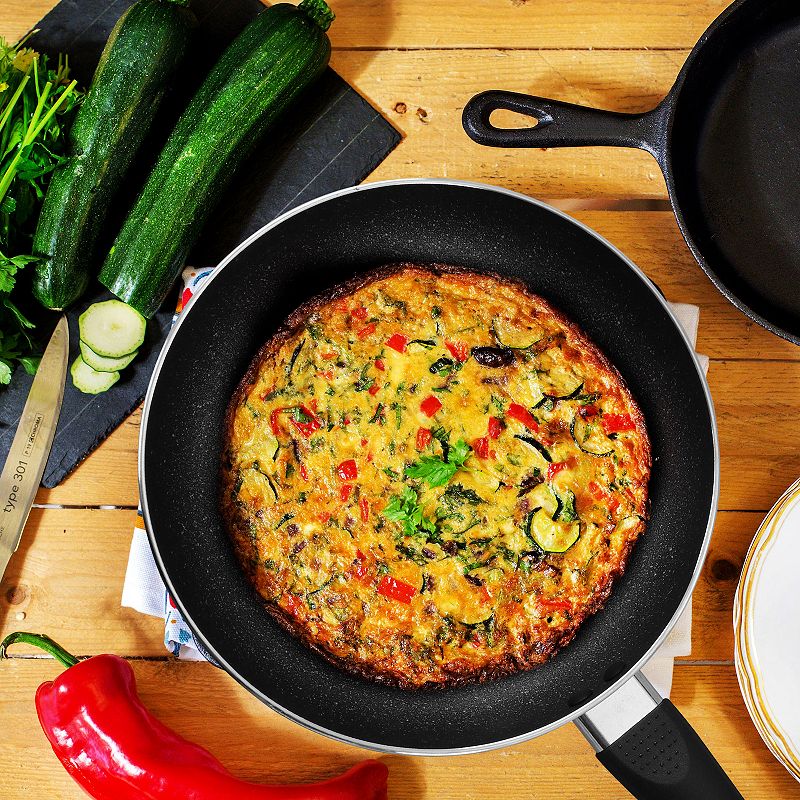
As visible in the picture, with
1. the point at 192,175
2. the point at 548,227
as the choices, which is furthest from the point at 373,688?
the point at 192,175

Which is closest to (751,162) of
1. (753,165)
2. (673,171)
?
(753,165)

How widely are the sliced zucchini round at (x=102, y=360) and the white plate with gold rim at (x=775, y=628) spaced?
224 cm

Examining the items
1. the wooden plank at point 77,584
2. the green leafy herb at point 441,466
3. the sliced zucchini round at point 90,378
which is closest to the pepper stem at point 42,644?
the wooden plank at point 77,584

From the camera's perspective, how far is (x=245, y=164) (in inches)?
108

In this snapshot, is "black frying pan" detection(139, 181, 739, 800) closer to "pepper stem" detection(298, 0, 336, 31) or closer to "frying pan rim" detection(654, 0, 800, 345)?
"frying pan rim" detection(654, 0, 800, 345)

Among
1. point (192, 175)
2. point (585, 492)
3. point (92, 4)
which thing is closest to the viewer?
point (585, 492)

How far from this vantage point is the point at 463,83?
2.75m

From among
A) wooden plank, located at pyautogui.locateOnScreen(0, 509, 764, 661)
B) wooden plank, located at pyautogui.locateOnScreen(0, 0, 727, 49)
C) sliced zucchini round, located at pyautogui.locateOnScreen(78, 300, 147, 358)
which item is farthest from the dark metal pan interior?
sliced zucchini round, located at pyautogui.locateOnScreen(78, 300, 147, 358)

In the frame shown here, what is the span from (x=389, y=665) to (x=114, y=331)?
148 centimetres

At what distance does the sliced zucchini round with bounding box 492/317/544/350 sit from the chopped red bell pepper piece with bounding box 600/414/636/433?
338 millimetres

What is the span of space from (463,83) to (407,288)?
34.5 inches

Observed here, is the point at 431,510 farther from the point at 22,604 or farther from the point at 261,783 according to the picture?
the point at 22,604

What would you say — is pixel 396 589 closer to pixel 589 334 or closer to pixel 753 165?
pixel 589 334

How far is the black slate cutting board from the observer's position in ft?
8.95
